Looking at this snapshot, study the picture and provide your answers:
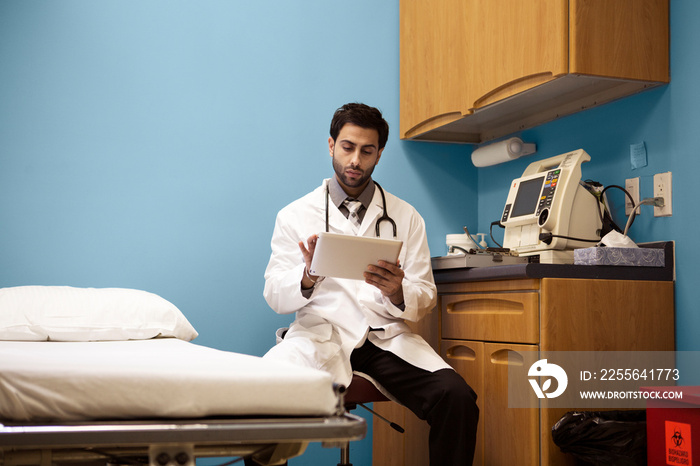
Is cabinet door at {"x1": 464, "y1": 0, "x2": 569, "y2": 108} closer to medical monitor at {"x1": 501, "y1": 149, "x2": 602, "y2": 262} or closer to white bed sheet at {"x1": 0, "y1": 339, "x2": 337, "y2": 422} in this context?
medical monitor at {"x1": 501, "y1": 149, "x2": 602, "y2": 262}

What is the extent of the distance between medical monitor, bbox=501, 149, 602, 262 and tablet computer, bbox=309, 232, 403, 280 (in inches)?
26.8

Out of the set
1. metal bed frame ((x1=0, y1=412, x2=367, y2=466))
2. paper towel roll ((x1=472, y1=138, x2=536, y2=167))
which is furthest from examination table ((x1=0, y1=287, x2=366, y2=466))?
paper towel roll ((x1=472, y1=138, x2=536, y2=167))

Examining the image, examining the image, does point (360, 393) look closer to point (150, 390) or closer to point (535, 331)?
point (535, 331)

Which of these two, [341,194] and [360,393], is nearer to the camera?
[360,393]

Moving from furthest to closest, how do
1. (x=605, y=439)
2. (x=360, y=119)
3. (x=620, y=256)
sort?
1. (x=360, y=119)
2. (x=620, y=256)
3. (x=605, y=439)

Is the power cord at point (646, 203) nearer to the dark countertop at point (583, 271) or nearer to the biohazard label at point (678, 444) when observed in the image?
the dark countertop at point (583, 271)

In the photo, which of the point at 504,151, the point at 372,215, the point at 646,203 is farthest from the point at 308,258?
the point at 504,151

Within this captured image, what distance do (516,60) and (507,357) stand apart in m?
1.07

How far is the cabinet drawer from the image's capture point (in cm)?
225

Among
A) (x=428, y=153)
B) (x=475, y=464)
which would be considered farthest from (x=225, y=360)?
(x=428, y=153)

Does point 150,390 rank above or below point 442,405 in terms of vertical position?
above

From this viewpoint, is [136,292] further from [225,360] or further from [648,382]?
[648,382]

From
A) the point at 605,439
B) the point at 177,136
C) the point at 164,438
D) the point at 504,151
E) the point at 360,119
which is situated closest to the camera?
the point at 164,438

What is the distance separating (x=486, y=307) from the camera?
8.29 feet
